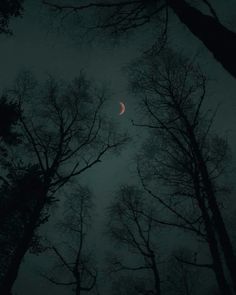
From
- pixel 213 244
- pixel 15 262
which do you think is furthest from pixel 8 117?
Answer: pixel 213 244

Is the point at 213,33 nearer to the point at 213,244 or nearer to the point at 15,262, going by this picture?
the point at 213,244

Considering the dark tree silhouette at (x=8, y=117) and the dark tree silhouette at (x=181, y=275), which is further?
the dark tree silhouette at (x=181, y=275)

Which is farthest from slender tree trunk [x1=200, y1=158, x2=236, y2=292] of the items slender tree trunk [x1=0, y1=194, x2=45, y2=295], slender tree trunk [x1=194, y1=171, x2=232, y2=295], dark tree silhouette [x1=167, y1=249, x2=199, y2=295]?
dark tree silhouette [x1=167, y1=249, x2=199, y2=295]

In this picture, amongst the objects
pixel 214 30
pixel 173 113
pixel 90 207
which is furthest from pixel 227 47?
pixel 90 207

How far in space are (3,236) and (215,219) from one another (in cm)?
1586

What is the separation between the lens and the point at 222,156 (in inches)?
375

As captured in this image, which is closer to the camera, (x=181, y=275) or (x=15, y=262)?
(x=15, y=262)

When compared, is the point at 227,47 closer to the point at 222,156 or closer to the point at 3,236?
the point at 222,156

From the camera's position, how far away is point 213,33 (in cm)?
418

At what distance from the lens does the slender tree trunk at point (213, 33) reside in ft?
12.5

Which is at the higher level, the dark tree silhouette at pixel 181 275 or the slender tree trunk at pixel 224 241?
the dark tree silhouette at pixel 181 275

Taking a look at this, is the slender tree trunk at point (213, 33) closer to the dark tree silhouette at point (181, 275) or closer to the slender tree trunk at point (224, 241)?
the slender tree trunk at point (224, 241)

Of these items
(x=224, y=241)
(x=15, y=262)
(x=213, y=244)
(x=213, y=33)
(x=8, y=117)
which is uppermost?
(x=8, y=117)

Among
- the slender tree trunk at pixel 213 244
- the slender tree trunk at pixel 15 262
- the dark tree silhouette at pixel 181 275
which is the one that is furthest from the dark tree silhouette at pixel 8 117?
the dark tree silhouette at pixel 181 275
